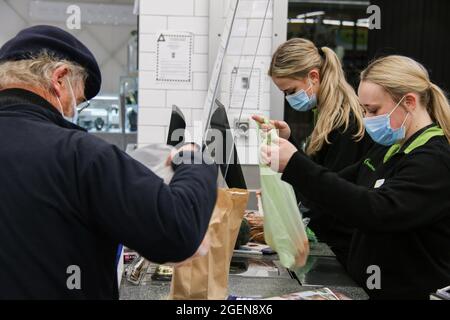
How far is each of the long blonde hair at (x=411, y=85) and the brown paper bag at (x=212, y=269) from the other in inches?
26.2

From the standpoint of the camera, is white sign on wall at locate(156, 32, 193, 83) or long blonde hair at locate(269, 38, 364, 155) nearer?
long blonde hair at locate(269, 38, 364, 155)

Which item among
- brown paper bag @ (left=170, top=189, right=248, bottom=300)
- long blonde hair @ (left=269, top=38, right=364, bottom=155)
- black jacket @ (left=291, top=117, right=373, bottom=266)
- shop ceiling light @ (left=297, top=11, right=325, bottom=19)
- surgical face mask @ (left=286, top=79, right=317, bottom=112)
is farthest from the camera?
shop ceiling light @ (left=297, top=11, right=325, bottom=19)

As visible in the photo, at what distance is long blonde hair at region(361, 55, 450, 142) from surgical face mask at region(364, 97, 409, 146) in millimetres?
52

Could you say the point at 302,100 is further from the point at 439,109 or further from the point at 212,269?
the point at 212,269

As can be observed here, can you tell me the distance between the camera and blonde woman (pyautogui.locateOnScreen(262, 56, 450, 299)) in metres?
1.48

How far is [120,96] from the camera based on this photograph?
5.39 metres

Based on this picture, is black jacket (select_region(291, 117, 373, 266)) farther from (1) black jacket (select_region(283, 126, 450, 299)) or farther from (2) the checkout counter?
(1) black jacket (select_region(283, 126, 450, 299))

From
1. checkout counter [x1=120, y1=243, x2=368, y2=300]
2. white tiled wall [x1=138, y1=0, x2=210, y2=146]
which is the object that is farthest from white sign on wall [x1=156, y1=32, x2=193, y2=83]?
checkout counter [x1=120, y1=243, x2=368, y2=300]

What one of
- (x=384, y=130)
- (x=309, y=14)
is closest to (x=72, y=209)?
(x=384, y=130)

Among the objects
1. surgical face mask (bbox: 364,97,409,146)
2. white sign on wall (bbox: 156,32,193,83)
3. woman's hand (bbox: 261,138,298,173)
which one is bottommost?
woman's hand (bbox: 261,138,298,173)

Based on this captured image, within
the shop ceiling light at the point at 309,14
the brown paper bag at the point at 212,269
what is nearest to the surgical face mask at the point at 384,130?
the brown paper bag at the point at 212,269

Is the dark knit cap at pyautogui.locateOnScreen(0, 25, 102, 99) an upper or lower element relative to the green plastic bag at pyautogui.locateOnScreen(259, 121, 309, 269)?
upper

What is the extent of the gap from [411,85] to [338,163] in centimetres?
58
